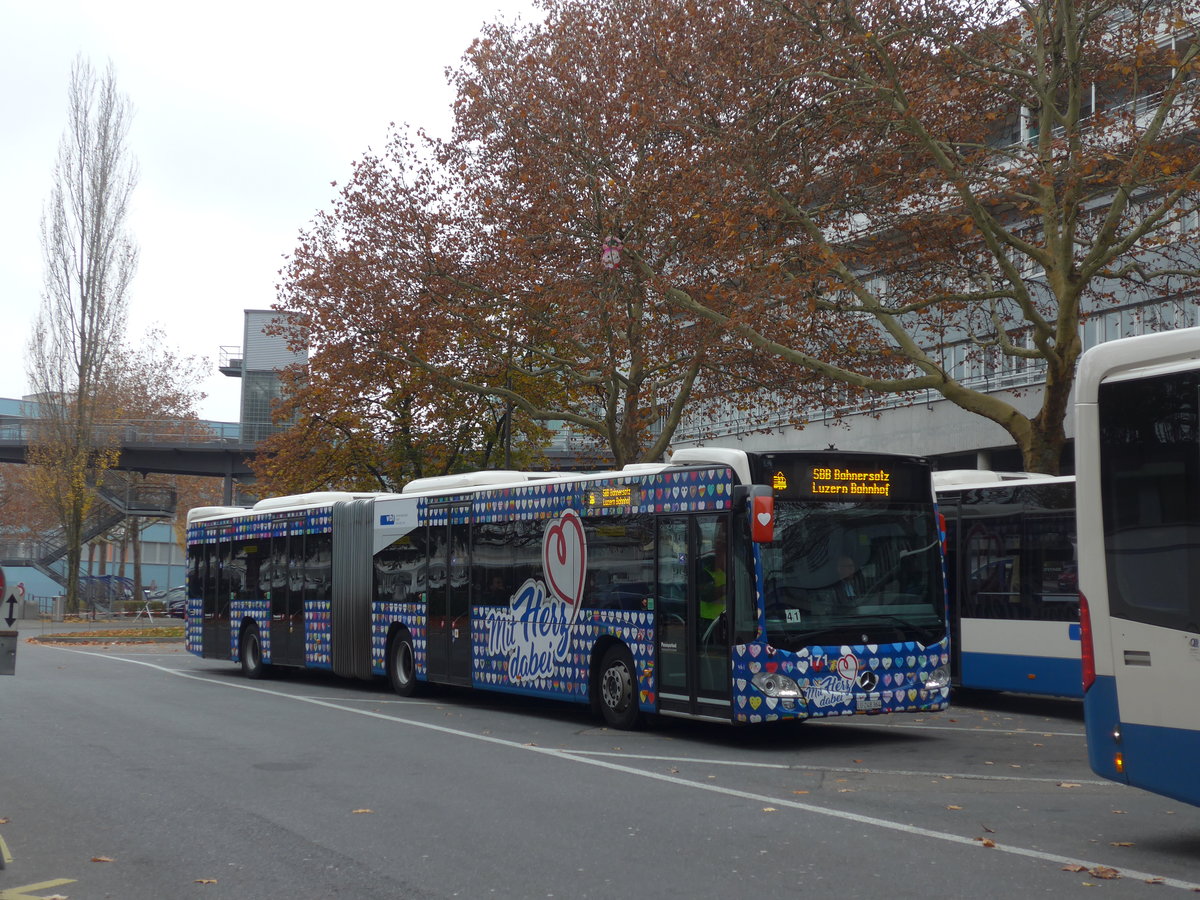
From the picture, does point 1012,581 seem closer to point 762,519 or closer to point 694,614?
point 694,614

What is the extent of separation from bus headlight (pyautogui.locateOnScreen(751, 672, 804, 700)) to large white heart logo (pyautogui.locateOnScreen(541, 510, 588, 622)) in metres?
3.44

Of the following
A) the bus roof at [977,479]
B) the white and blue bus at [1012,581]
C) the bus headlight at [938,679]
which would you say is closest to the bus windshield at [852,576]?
the bus headlight at [938,679]

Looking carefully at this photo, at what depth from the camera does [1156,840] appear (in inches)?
337

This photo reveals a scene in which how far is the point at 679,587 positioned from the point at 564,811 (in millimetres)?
4898

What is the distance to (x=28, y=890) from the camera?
24.3 feet

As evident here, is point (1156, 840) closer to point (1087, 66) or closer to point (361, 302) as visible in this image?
point (1087, 66)

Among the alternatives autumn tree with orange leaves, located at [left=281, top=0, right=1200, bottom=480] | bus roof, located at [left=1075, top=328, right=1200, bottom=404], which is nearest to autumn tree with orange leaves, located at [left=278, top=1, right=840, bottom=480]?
autumn tree with orange leaves, located at [left=281, top=0, right=1200, bottom=480]

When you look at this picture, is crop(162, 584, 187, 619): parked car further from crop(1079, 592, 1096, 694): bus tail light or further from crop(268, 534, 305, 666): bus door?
crop(1079, 592, 1096, 694): bus tail light

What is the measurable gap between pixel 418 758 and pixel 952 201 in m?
13.6

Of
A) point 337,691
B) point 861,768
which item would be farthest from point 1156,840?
point 337,691

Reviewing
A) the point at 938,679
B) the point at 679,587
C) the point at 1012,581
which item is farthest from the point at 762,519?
the point at 1012,581

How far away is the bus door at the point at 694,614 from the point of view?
44.9ft

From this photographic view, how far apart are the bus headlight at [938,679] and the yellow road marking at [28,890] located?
870 cm

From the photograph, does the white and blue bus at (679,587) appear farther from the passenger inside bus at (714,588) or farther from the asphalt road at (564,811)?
the asphalt road at (564,811)
